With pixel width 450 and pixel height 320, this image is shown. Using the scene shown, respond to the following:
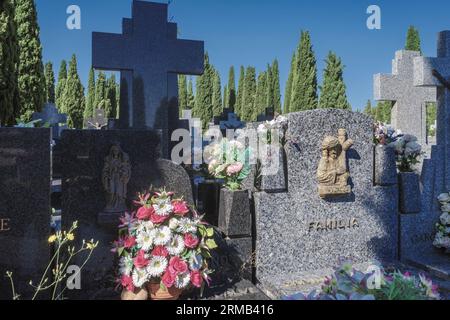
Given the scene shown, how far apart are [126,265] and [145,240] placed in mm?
279

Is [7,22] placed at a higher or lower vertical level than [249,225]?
higher

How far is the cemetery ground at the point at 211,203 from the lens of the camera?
3.16 meters

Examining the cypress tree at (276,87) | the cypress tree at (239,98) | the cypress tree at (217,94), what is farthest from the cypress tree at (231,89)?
the cypress tree at (276,87)

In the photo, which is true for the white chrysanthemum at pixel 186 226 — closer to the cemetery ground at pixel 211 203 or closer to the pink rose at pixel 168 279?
the cemetery ground at pixel 211 203

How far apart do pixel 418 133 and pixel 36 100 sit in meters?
13.1

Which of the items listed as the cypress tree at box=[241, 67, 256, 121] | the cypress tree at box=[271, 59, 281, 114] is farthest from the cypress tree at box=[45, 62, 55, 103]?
the cypress tree at box=[271, 59, 281, 114]

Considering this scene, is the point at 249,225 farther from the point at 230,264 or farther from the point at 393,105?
the point at 393,105

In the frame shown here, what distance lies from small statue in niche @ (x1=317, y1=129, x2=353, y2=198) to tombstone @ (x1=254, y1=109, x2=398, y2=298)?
1.8 inches

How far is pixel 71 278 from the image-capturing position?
345cm

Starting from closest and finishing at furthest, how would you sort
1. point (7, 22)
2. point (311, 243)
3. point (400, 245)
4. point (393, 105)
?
1. point (311, 243)
2. point (400, 245)
3. point (393, 105)
4. point (7, 22)

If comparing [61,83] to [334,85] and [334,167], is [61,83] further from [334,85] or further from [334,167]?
[334,167]

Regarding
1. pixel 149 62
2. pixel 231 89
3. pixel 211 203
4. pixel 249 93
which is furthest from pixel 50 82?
pixel 211 203

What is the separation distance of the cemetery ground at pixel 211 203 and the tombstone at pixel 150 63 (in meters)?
0.02
